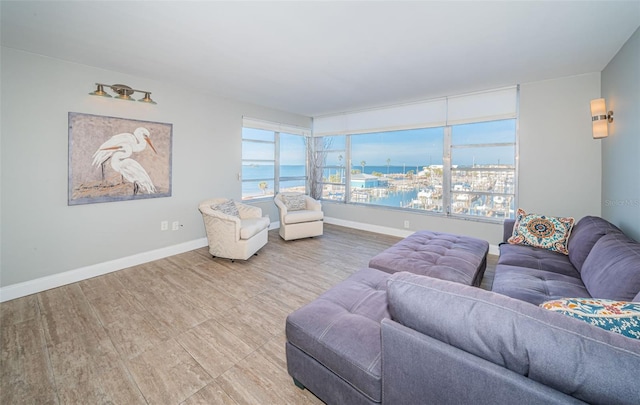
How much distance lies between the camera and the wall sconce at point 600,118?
9.37 ft

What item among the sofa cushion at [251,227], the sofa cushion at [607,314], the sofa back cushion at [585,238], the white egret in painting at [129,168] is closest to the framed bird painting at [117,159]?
the white egret in painting at [129,168]

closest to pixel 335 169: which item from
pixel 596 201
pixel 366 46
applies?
pixel 366 46

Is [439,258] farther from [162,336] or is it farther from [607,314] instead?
[162,336]

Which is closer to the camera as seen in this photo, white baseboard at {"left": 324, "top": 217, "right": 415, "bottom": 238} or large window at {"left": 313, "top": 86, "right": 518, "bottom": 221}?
large window at {"left": 313, "top": 86, "right": 518, "bottom": 221}

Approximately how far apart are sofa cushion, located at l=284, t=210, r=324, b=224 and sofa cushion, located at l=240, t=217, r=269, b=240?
1.58ft

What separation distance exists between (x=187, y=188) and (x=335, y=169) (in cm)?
334

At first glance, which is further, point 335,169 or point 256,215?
point 335,169

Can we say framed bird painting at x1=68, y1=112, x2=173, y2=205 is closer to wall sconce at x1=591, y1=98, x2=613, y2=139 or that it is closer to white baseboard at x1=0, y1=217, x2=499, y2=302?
white baseboard at x1=0, y1=217, x2=499, y2=302

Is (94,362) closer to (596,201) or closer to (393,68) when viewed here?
(393,68)

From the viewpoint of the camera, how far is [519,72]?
3340mm

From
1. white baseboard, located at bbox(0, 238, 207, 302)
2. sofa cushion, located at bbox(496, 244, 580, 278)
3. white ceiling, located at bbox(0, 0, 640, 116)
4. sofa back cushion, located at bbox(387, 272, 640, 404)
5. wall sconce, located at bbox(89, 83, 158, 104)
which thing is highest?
→ white ceiling, located at bbox(0, 0, 640, 116)

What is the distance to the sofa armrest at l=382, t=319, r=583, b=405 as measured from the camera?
811 mm

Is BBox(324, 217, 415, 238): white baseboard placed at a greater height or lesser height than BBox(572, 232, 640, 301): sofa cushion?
lesser

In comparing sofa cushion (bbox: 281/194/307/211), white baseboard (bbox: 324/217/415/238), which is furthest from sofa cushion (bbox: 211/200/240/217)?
white baseboard (bbox: 324/217/415/238)
